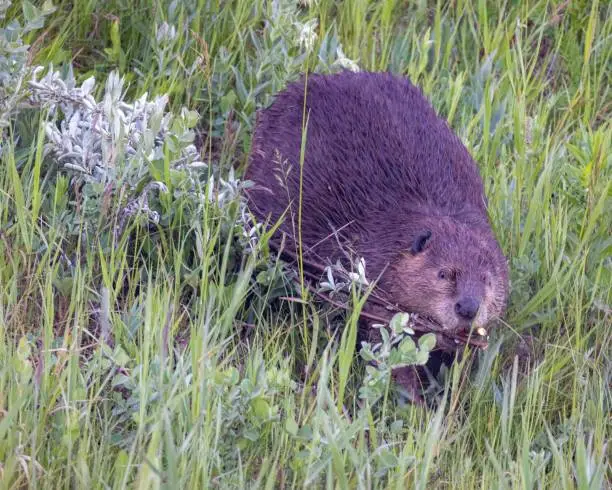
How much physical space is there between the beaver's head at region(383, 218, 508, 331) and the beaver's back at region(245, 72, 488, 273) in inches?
4.5

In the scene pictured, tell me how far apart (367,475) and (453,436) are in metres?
0.50

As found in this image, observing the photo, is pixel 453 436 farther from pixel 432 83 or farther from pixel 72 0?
pixel 72 0

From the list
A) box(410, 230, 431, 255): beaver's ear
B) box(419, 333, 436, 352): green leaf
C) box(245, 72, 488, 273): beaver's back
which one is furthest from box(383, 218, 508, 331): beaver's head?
box(419, 333, 436, 352): green leaf

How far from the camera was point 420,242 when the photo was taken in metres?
4.19

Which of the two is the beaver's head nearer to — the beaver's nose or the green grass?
the beaver's nose

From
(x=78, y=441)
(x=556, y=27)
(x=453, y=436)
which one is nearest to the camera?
(x=78, y=441)

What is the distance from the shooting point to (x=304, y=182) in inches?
178

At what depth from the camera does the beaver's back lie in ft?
14.5

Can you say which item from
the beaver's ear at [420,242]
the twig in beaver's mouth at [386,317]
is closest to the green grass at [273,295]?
the twig in beaver's mouth at [386,317]

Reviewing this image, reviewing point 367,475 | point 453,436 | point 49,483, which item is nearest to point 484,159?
point 453,436

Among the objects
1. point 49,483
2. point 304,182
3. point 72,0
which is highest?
point 72,0

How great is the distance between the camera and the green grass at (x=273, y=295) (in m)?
3.02

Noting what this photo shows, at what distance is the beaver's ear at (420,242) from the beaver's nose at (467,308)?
1.04 ft

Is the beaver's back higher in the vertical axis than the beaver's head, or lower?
higher
